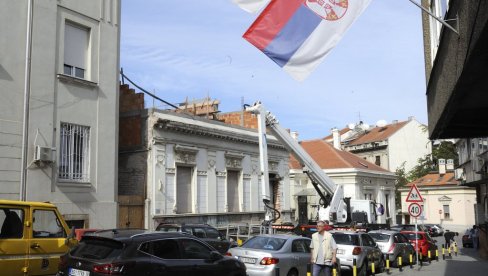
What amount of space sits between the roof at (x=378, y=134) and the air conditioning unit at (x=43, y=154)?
2471 inches

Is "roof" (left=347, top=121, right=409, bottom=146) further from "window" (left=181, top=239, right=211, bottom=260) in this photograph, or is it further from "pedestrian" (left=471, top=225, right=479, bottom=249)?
"window" (left=181, top=239, right=211, bottom=260)

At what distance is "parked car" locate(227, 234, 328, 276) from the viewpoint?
12.9 meters

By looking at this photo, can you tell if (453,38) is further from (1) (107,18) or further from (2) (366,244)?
(1) (107,18)

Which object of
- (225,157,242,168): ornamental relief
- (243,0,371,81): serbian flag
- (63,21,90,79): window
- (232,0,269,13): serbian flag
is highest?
(63,21,90,79): window

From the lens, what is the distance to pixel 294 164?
4525cm

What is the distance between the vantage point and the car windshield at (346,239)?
17.3 metres

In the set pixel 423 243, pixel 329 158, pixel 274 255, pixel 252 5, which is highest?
pixel 329 158

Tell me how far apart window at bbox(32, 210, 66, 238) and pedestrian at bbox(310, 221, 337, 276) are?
511 centimetres

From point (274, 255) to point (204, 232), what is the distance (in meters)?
5.68

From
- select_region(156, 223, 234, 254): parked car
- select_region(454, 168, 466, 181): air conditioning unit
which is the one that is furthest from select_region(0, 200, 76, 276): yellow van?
select_region(454, 168, 466, 181): air conditioning unit

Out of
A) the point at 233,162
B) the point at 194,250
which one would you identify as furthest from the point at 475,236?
the point at 194,250

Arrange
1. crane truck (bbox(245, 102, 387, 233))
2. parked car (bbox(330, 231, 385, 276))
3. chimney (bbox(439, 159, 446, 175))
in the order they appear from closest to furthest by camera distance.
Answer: parked car (bbox(330, 231, 385, 276)) → crane truck (bbox(245, 102, 387, 233)) → chimney (bbox(439, 159, 446, 175))

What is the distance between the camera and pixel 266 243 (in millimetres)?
13844

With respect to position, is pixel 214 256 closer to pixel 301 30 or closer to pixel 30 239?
pixel 30 239
